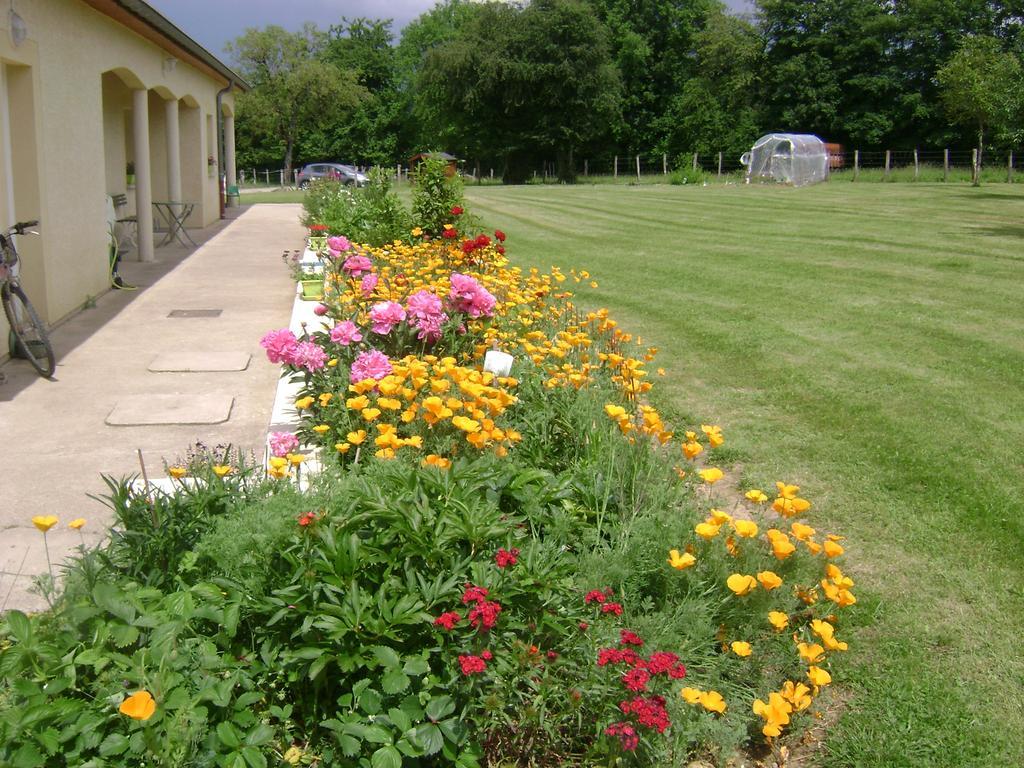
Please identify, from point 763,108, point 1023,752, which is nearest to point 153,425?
point 1023,752

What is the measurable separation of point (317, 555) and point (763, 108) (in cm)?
5776

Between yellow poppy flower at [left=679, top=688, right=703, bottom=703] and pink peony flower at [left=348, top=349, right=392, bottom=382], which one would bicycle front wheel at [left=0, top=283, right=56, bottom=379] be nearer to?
pink peony flower at [left=348, top=349, right=392, bottom=382]

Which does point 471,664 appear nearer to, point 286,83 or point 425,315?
point 425,315

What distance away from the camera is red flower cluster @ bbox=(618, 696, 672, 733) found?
88.5 inches

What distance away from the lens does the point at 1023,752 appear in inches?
106

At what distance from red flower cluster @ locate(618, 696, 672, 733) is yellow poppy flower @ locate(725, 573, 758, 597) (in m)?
0.54

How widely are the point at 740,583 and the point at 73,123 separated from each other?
8.56 metres

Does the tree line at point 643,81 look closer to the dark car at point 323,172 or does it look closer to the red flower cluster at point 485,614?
the dark car at point 323,172

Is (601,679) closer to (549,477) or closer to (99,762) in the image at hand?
(549,477)

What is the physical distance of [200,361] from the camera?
7199 mm

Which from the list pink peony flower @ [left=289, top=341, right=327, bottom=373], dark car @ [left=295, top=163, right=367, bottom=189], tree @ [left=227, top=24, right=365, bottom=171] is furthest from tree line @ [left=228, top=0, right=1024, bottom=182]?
pink peony flower @ [left=289, top=341, right=327, bottom=373]

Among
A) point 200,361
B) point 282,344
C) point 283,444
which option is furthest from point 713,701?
point 200,361

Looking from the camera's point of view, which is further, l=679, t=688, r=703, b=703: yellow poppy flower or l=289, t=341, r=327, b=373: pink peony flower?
l=289, t=341, r=327, b=373: pink peony flower

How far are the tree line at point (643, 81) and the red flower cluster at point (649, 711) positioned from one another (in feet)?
160
